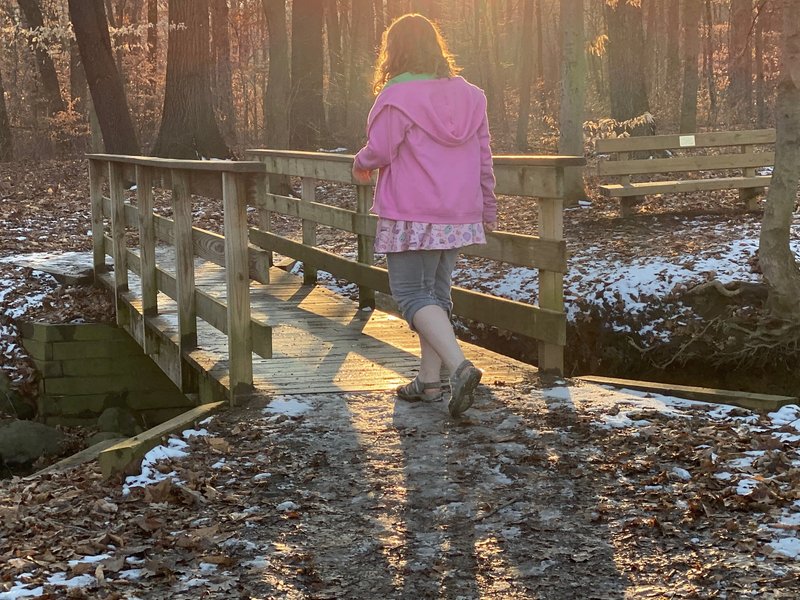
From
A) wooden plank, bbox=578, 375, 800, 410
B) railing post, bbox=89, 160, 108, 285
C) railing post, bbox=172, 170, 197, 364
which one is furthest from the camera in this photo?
railing post, bbox=89, 160, 108, 285

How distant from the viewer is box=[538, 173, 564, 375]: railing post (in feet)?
20.8

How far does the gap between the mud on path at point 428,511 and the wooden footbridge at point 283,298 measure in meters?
0.72

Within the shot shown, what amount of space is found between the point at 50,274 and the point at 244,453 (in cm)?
631

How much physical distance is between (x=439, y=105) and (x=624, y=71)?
A: 40.1 feet

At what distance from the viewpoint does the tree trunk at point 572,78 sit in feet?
45.9

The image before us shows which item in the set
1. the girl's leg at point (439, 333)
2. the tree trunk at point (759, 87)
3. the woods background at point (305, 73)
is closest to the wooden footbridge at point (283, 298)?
the girl's leg at point (439, 333)

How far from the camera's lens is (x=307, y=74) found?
69.6 ft

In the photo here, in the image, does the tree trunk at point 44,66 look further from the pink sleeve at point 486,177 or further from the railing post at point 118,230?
the pink sleeve at point 486,177

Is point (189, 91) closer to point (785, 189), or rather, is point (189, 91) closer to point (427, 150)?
point (785, 189)

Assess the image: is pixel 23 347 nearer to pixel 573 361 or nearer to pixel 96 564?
pixel 573 361

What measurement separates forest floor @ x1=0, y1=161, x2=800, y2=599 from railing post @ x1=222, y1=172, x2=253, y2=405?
11.5 inches

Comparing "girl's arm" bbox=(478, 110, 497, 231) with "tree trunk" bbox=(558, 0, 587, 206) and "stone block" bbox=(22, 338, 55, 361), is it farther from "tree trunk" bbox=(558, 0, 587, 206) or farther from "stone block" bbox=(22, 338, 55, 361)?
"tree trunk" bbox=(558, 0, 587, 206)

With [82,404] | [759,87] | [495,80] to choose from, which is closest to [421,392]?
[82,404]

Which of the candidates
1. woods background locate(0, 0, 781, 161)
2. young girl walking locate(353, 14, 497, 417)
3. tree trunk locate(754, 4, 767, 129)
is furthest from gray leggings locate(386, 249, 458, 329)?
tree trunk locate(754, 4, 767, 129)
